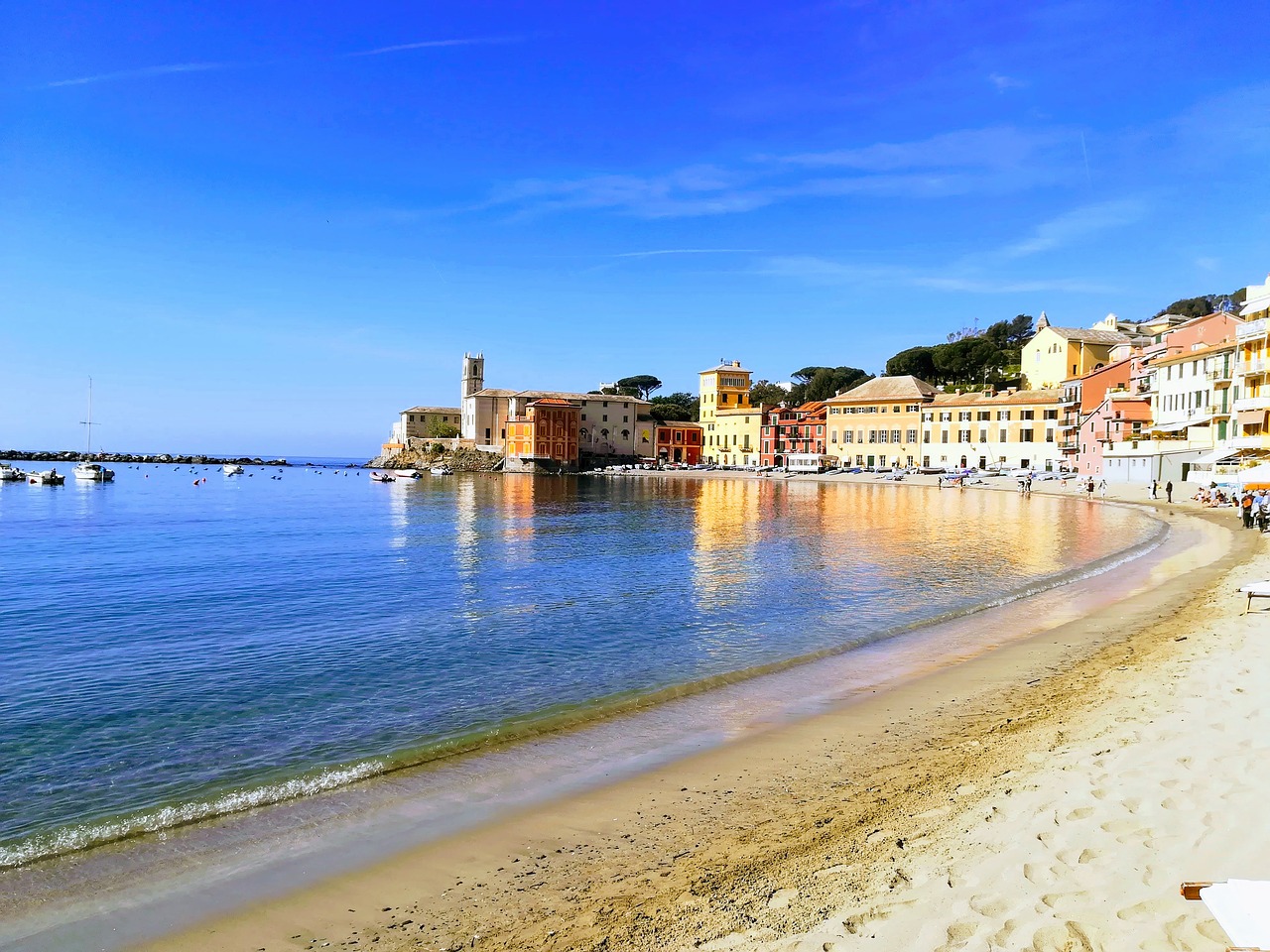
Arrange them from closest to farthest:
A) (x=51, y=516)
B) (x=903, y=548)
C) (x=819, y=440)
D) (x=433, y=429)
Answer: (x=903, y=548) < (x=51, y=516) < (x=819, y=440) < (x=433, y=429)

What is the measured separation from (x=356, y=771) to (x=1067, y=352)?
10195cm

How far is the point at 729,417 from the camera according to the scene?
128 meters

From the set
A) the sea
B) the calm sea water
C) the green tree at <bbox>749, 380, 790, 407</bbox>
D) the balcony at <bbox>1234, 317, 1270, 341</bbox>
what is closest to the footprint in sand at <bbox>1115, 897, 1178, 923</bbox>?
the sea

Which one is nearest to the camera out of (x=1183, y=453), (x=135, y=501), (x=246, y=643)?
(x=246, y=643)

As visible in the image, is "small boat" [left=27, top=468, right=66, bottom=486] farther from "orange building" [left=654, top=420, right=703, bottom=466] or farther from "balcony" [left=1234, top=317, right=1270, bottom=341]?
"balcony" [left=1234, top=317, right=1270, bottom=341]

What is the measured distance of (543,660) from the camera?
14789mm

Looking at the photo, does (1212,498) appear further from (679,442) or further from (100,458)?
(100,458)

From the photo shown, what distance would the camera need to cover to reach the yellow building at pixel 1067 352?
306ft

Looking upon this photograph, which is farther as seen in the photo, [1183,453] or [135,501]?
[135,501]

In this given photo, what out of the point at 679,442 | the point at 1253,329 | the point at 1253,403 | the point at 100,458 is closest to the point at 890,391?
the point at 679,442

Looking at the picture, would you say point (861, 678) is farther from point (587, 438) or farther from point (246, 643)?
point (587, 438)

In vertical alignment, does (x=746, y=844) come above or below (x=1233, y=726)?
below

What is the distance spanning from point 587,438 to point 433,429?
38.8 metres

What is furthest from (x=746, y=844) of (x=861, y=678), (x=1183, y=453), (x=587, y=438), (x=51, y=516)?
(x=587, y=438)
